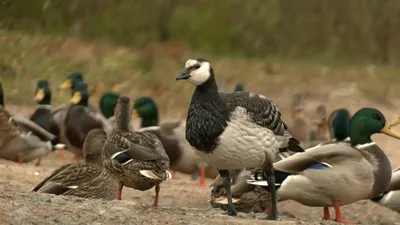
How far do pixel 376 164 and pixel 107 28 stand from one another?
14.7m

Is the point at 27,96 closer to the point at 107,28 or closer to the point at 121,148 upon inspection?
the point at 107,28

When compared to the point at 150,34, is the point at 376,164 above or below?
below

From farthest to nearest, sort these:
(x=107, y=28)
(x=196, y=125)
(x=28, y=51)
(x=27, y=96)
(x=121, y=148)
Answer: (x=107, y=28) → (x=28, y=51) → (x=27, y=96) → (x=121, y=148) → (x=196, y=125)

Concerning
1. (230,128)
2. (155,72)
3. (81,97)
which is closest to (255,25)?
(155,72)

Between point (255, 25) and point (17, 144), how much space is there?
1282 cm

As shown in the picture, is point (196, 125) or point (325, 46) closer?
point (196, 125)

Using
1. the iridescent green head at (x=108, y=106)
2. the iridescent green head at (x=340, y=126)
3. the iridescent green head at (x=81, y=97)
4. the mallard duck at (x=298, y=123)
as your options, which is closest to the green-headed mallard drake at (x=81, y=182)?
the iridescent green head at (x=340, y=126)

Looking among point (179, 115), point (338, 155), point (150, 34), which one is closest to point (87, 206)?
point (338, 155)

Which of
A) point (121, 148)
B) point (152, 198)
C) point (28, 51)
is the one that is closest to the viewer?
point (121, 148)

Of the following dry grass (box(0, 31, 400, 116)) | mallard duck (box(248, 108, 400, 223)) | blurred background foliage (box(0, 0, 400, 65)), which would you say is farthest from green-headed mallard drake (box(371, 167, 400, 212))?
blurred background foliage (box(0, 0, 400, 65))

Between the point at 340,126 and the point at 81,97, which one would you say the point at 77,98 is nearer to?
the point at 81,97

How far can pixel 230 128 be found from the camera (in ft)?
23.6

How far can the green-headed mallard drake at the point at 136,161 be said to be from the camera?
8.05 m

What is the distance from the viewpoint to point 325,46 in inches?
914
